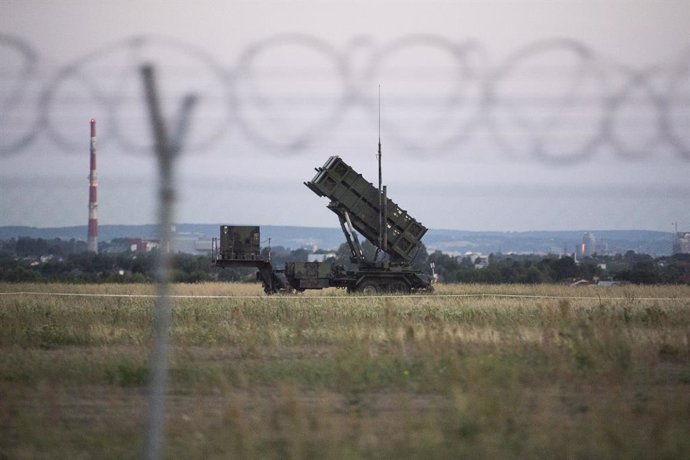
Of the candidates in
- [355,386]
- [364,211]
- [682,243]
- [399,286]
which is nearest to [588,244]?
[682,243]

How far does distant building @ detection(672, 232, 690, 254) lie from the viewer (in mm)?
59594

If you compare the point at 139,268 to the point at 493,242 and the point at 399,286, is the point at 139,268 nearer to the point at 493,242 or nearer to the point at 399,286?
the point at 399,286

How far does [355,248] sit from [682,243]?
91.7 feet

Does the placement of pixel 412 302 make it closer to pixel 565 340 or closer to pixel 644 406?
pixel 565 340

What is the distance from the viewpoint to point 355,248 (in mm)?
39312

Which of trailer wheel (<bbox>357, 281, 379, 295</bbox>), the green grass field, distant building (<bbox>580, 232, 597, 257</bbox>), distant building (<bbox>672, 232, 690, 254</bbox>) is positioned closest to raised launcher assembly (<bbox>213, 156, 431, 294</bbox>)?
trailer wheel (<bbox>357, 281, 379, 295</bbox>)

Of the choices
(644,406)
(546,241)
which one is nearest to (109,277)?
(644,406)

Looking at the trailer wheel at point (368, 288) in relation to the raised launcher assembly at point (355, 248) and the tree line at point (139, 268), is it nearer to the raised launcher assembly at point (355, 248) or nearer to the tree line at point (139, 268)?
the raised launcher assembly at point (355, 248)

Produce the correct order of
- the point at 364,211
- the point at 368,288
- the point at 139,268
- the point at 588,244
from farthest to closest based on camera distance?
the point at 588,244, the point at 139,268, the point at 368,288, the point at 364,211

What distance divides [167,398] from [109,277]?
40249 mm

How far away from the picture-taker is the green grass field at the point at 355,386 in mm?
10477

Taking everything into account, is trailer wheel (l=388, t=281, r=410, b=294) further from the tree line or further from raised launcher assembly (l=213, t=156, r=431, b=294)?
the tree line

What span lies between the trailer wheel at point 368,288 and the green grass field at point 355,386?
558 inches

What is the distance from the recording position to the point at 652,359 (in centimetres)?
1622
